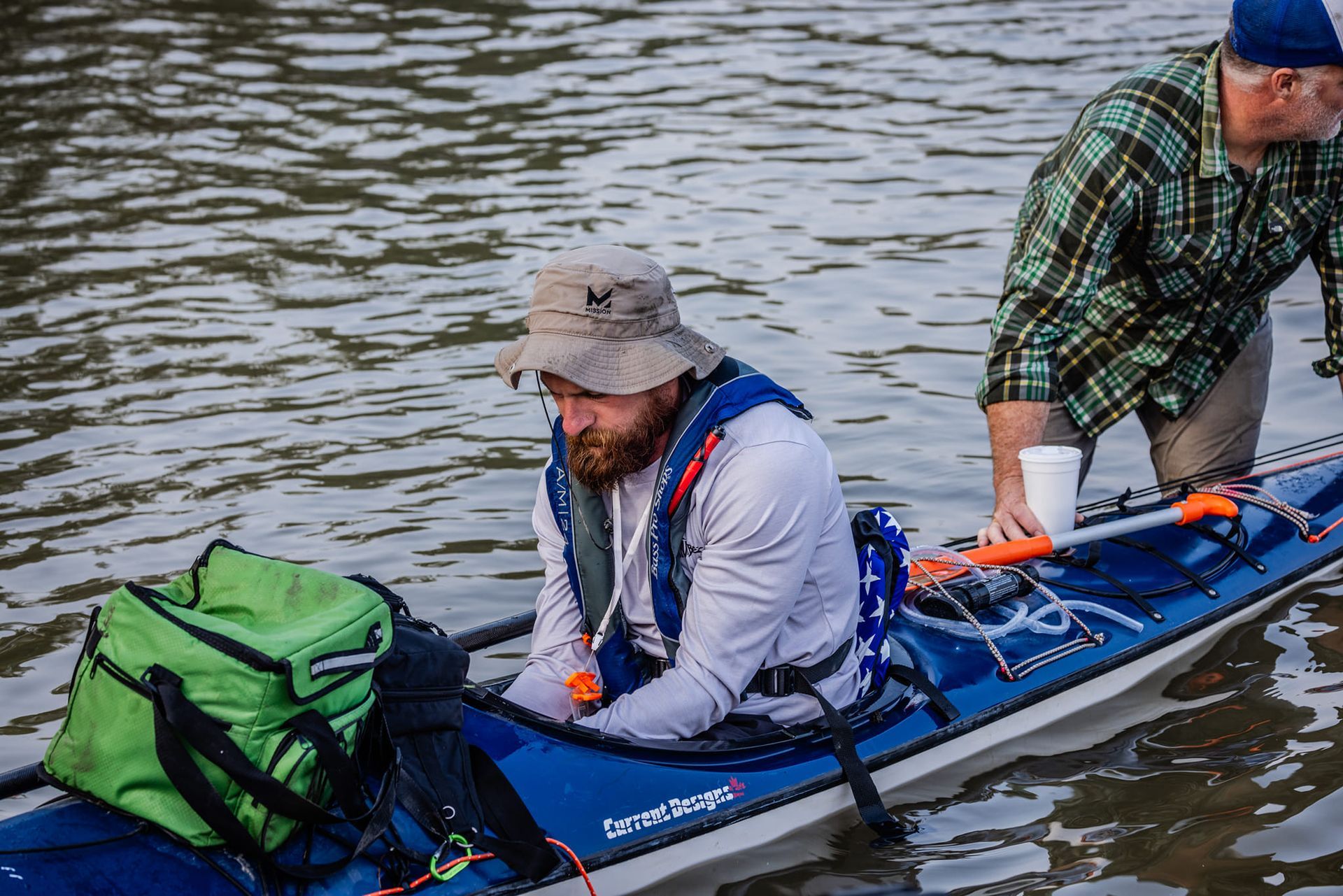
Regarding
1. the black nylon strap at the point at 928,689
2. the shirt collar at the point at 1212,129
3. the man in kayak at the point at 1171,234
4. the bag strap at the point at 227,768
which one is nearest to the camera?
the bag strap at the point at 227,768

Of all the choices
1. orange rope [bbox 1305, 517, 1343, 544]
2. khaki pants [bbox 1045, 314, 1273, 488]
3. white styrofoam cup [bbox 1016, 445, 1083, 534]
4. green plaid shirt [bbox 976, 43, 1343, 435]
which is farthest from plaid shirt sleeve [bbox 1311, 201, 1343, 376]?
white styrofoam cup [bbox 1016, 445, 1083, 534]

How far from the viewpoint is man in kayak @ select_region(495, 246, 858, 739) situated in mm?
3289

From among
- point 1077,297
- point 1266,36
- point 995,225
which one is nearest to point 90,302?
point 995,225

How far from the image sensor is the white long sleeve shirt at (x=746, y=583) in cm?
330

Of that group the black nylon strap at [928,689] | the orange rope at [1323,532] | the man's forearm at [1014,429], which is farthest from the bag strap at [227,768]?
the orange rope at [1323,532]

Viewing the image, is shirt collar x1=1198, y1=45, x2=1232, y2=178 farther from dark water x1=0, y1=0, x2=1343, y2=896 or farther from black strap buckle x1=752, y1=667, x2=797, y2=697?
black strap buckle x1=752, y1=667, x2=797, y2=697

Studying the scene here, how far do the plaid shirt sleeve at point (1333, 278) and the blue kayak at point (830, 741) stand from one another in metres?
0.52

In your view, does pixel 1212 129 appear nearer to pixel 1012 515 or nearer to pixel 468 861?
pixel 1012 515

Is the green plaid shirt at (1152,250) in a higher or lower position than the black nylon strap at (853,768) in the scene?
higher

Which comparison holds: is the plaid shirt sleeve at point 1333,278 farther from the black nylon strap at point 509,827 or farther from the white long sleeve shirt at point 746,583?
the black nylon strap at point 509,827

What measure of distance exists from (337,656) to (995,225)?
7422 millimetres

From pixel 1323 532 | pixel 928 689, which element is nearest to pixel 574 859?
pixel 928 689

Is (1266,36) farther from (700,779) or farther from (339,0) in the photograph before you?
(339,0)

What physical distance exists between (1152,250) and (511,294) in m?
4.89
